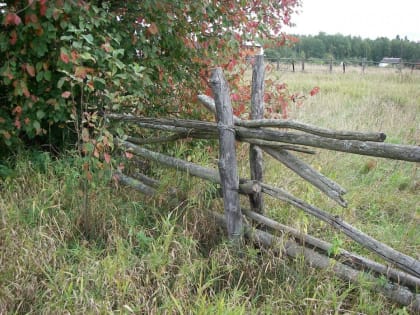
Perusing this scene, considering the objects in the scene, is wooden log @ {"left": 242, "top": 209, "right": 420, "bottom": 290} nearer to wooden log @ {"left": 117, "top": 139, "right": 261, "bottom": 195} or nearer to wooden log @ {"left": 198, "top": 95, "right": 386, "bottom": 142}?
wooden log @ {"left": 117, "top": 139, "right": 261, "bottom": 195}

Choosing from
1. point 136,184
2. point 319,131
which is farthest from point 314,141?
point 136,184

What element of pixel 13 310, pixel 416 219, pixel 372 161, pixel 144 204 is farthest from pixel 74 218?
pixel 372 161

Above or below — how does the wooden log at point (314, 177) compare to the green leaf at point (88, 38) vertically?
below

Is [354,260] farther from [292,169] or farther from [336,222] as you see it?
[292,169]

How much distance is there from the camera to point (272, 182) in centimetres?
410

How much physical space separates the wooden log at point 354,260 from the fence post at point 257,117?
0.13m

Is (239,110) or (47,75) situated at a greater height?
(47,75)

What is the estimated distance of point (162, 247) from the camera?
2791 mm

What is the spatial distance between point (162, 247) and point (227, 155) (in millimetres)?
812

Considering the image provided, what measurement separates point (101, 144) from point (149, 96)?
174cm

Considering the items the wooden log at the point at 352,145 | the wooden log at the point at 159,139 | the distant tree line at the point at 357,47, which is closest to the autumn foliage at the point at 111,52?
the wooden log at the point at 159,139

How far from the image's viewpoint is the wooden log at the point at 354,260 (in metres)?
2.50

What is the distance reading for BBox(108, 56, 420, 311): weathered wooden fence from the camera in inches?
94.6

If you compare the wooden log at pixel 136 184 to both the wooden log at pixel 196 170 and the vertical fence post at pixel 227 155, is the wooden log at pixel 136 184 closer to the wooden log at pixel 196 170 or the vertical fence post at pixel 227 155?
the wooden log at pixel 196 170
